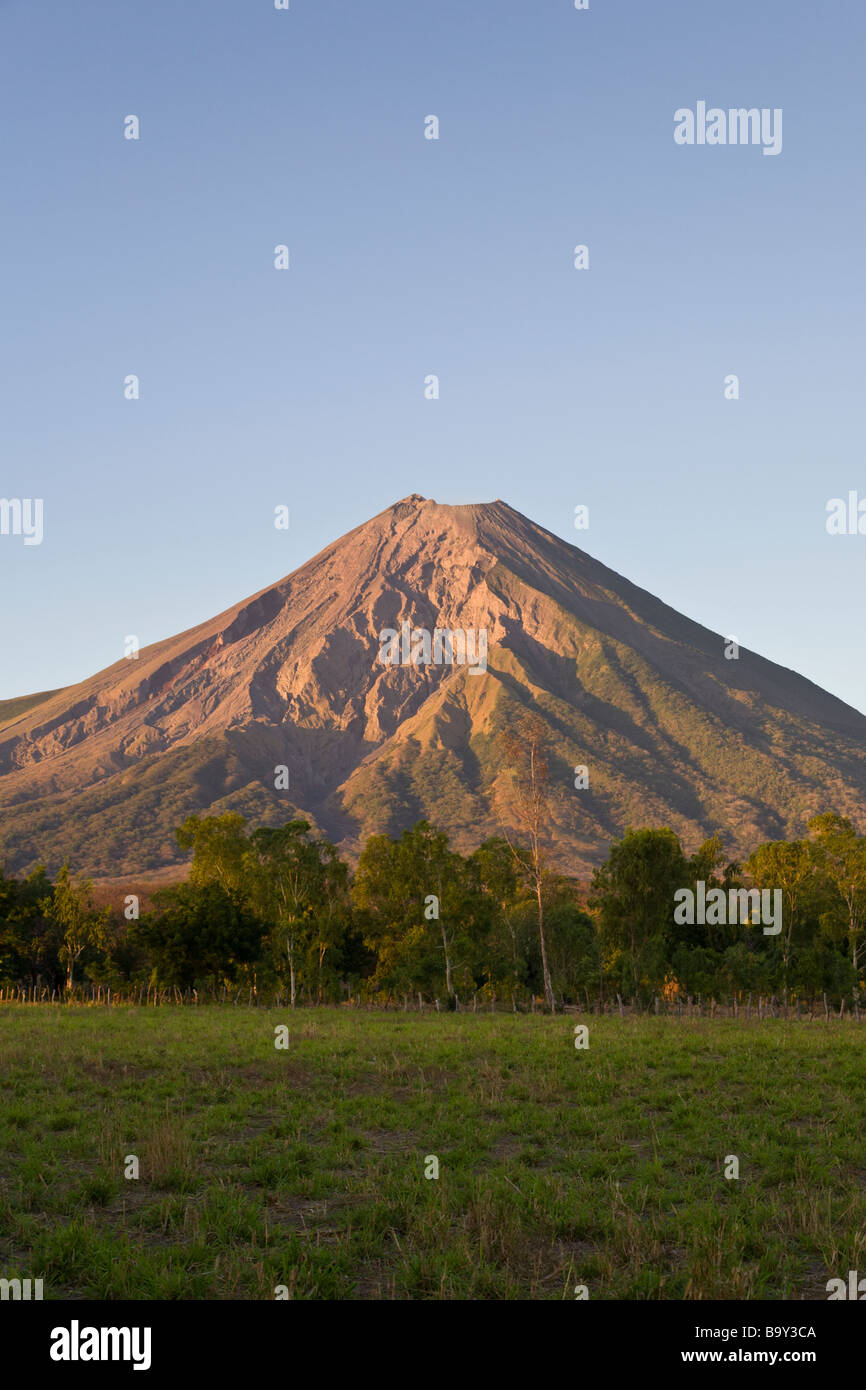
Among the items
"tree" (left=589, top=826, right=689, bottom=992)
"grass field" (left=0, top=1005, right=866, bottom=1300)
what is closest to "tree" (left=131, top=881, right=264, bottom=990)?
"tree" (left=589, top=826, right=689, bottom=992)

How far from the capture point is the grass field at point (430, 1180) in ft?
32.8

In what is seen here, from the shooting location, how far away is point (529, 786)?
199ft

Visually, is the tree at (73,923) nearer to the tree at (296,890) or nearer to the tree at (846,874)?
the tree at (296,890)

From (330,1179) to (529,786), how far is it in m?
47.9

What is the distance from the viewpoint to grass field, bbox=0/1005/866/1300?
1000 centimetres

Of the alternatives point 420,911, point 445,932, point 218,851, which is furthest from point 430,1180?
point 218,851

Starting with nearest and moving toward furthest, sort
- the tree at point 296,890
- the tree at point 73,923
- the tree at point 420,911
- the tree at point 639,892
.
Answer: the tree at point 420,911 < the tree at point 296,890 < the tree at point 639,892 < the tree at point 73,923

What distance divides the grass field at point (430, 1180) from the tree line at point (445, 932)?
3372 cm

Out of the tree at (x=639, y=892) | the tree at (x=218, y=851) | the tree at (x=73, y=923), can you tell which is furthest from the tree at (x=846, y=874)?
the tree at (x=73, y=923)

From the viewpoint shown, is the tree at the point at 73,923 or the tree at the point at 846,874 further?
the tree at the point at 73,923

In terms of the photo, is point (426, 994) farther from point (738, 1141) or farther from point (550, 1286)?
point (550, 1286)

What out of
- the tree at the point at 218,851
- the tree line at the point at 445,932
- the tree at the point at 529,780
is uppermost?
the tree at the point at 529,780

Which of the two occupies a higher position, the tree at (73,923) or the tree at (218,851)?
the tree at (218,851)
